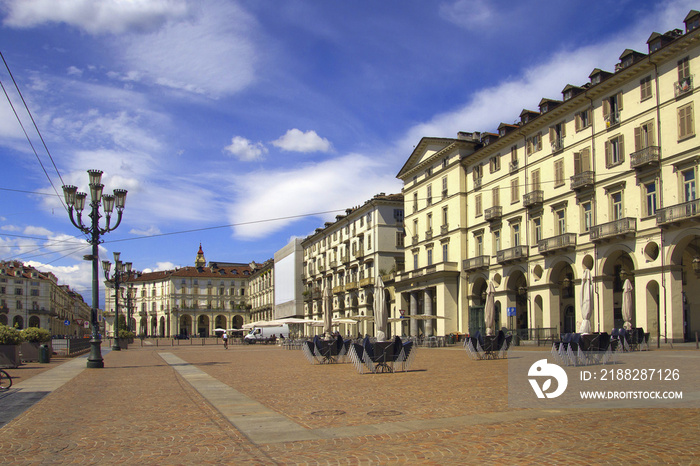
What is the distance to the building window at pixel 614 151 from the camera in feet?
116

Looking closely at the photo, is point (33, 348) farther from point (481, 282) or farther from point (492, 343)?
point (481, 282)

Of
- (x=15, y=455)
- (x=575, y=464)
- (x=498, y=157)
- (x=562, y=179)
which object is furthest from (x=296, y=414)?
(x=498, y=157)

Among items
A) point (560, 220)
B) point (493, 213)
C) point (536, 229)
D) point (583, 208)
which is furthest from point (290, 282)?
point (583, 208)

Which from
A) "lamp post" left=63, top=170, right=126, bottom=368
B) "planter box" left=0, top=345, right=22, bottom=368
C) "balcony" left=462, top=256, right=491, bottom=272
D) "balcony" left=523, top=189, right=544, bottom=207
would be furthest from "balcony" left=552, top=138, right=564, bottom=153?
"planter box" left=0, top=345, right=22, bottom=368

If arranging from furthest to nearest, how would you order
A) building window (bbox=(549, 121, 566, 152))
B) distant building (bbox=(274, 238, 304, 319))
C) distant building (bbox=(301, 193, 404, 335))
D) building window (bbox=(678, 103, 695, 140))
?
distant building (bbox=(274, 238, 304, 319))
distant building (bbox=(301, 193, 404, 335))
building window (bbox=(549, 121, 566, 152))
building window (bbox=(678, 103, 695, 140))

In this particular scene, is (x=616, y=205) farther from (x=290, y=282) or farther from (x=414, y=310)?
(x=290, y=282)

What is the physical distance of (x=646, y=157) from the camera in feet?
108

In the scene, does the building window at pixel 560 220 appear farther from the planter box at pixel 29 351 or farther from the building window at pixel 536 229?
the planter box at pixel 29 351

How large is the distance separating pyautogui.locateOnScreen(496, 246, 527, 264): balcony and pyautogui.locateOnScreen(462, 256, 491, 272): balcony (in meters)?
1.95

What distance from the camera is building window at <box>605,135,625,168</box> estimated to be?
116 feet

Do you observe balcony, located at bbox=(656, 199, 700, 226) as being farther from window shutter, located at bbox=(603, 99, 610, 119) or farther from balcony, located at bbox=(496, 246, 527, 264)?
balcony, located at bbox=(496, 246, 527, 264)

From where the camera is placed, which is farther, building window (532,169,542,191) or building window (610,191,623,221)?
building window (532,169,542,191)

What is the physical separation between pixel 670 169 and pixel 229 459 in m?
31.4

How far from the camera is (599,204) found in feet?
122
